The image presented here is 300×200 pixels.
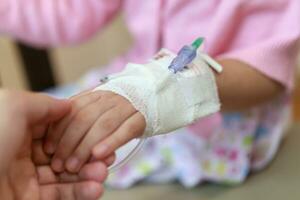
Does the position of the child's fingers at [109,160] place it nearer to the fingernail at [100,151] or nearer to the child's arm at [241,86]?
the fingernail at [100,151]

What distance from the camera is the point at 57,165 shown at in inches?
25.4

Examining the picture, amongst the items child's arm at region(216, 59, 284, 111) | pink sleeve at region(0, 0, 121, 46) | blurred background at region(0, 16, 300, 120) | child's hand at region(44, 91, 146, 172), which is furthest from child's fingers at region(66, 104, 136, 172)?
blurred background at region(0, 16, 300, 120)

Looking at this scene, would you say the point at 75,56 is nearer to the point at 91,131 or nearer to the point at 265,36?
the point at 265,36

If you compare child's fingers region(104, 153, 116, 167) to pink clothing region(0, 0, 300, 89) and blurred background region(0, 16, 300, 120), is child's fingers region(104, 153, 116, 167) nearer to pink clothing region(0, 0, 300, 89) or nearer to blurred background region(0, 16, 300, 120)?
pink clothing region(0, 0, 300, 89)

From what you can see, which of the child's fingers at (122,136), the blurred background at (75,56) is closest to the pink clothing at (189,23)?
the child's fingers at (122,136)

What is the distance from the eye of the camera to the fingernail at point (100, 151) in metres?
0.61

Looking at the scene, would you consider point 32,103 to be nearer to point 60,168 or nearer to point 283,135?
point 60,168

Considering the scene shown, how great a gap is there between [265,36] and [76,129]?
1.14 feet

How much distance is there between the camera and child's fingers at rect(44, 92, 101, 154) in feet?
2.09

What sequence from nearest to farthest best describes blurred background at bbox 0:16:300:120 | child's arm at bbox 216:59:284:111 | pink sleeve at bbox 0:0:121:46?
child's arm at bbox 216:59:284:111 < pink sleeve at bbox 0:0:121:46 < blurred background at bbox 0:16:300:120

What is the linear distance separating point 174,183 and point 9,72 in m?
1.01

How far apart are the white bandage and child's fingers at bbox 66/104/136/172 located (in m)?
0.02

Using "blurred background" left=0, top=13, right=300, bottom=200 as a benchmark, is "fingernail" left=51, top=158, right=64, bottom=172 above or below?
above

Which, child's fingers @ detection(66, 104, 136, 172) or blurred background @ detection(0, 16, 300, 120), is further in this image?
blurred background @ detection(0, 16, 300, 120)
